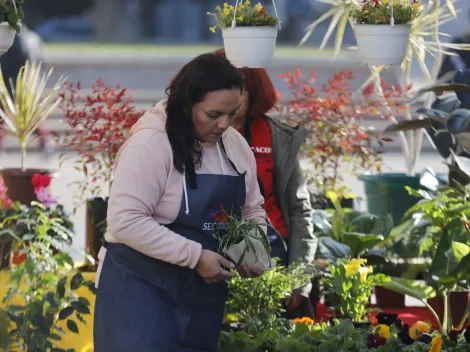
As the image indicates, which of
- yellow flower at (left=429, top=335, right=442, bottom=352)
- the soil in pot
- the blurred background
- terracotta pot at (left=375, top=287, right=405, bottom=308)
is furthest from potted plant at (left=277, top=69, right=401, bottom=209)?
the blurred background

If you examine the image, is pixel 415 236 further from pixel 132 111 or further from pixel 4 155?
pixel 4 155

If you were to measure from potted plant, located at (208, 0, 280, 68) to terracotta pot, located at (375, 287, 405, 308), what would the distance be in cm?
198

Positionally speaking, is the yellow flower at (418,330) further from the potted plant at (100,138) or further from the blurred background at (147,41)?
the blurred background at (147,41)

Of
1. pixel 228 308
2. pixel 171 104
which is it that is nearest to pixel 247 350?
pixel 228 308

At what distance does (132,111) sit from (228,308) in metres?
1.11

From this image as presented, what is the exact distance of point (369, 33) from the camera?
9.20 ft

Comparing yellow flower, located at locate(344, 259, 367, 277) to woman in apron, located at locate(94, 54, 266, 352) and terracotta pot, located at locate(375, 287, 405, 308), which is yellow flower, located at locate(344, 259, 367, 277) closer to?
terracotta pot, located at locate(375, 287, 405, 308)

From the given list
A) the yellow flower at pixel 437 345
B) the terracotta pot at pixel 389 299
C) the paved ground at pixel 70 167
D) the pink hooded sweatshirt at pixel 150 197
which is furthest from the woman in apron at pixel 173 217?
the paved ground at pixel 70 167

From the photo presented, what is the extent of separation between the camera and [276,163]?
143 inches

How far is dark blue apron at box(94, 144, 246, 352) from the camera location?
2.56m

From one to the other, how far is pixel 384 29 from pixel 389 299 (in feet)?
6.79

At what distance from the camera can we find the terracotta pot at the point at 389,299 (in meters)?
4.58

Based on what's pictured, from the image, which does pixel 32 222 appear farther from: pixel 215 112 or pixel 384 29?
pixel 384 29

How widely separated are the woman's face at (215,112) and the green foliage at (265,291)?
3.53 ft
